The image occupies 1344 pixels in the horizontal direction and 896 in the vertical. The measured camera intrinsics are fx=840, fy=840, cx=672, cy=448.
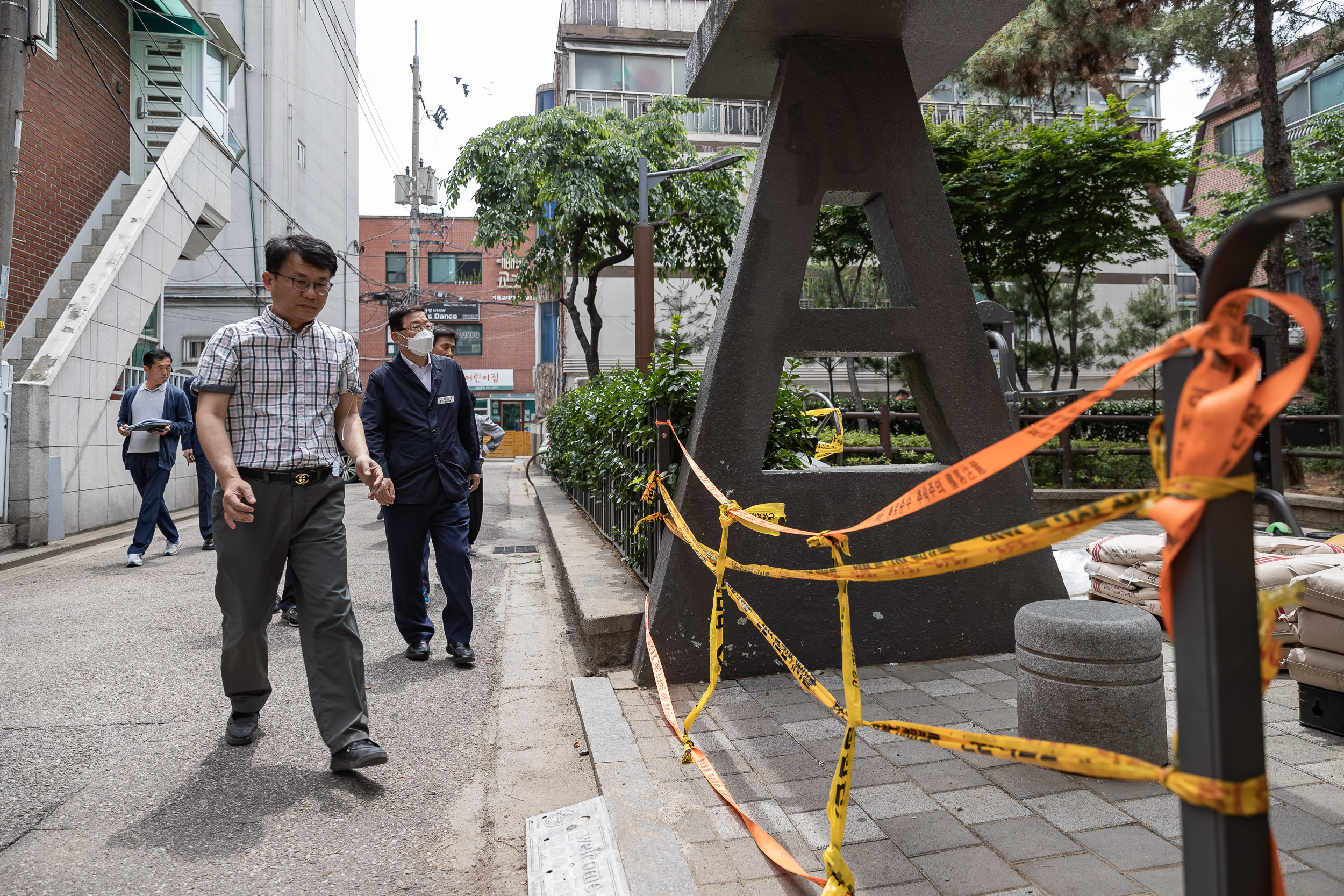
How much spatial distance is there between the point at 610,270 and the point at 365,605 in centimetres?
2117

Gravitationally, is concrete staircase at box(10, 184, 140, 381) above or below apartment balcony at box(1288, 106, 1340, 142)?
below

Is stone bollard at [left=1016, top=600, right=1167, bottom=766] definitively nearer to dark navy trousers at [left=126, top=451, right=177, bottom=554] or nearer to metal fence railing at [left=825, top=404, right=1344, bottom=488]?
metal fence railing at [left=825, top=404, right=1344, bottom=488]

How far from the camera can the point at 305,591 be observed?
3.43m

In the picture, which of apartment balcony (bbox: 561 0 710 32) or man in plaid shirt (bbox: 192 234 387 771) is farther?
apartment balcony (bbox: 561 0 710 32)

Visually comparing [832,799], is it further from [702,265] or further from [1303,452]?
[702,265]

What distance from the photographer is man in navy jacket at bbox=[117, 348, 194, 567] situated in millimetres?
8219

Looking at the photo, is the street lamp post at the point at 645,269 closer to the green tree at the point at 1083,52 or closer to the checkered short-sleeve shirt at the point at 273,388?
the checkered short-sleeve shirt at the point at 273,388

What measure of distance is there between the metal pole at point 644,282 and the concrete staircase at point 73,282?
276 inches

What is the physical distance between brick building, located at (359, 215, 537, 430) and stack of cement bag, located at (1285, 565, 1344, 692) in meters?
39.8

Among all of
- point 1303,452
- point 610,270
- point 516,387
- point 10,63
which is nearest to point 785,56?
point 10,63

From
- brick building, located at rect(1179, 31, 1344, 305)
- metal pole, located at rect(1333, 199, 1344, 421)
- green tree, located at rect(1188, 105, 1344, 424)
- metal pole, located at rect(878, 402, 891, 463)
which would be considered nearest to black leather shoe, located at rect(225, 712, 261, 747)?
metal pole, located at rect(1333, 199, 1344, 421)

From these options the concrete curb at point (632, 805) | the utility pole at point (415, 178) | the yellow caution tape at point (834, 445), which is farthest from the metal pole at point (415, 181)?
the concrete curb at point (632, 805)

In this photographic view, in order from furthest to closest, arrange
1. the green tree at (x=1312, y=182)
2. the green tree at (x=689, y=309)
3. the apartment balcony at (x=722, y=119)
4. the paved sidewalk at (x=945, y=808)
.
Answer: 1. the apartment balcony at (x=722, y=119)
2. the green tree at (x=689, y=309)
3. the green tree at (x=1312, y=182)
4. the paved sidewalk at (x=945, y=808)

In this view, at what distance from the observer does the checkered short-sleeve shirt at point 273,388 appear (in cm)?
336
